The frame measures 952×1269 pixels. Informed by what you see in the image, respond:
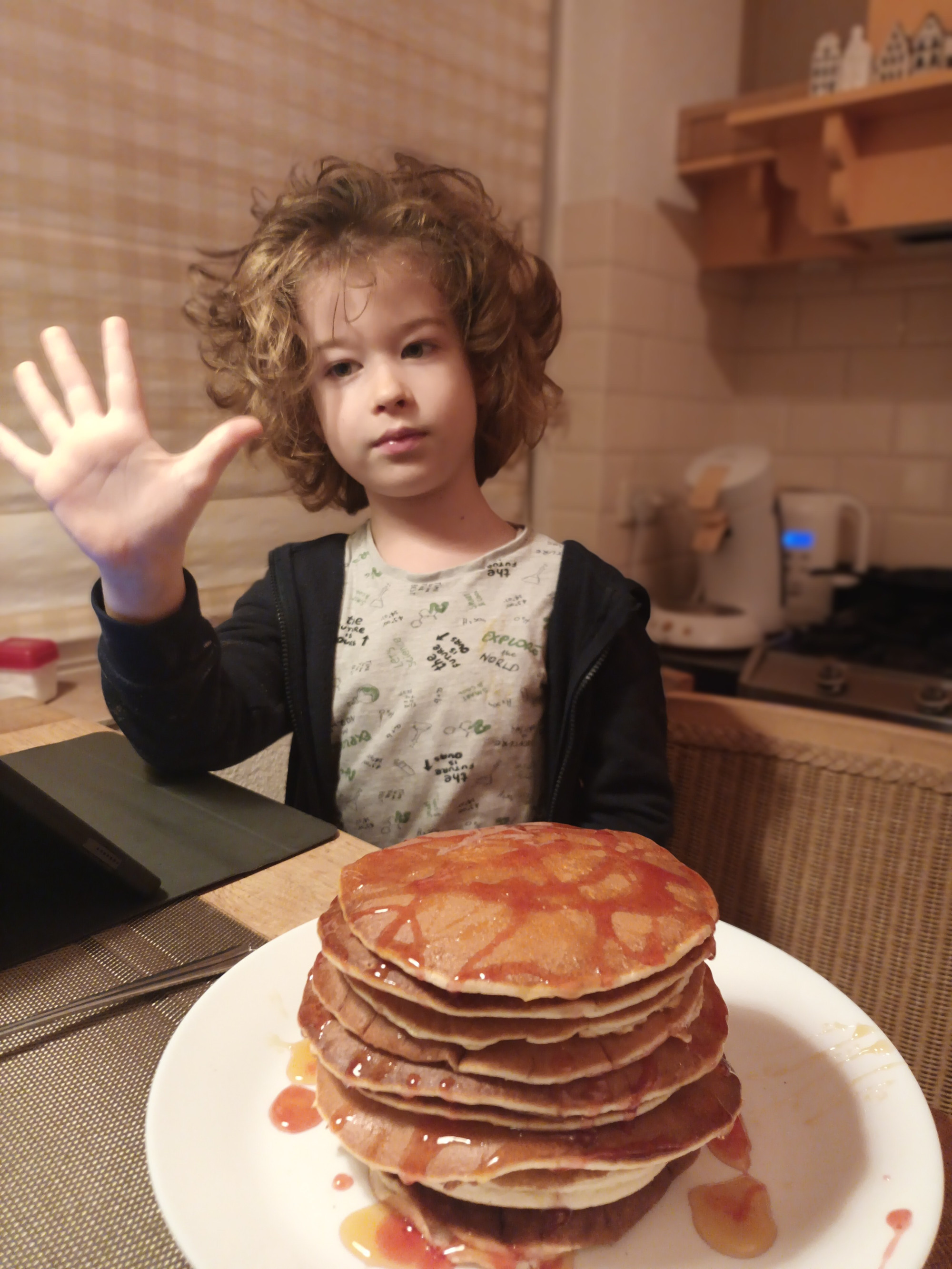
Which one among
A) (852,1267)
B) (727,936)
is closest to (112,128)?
(727,936)

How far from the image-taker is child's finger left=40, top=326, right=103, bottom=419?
557 millimetres

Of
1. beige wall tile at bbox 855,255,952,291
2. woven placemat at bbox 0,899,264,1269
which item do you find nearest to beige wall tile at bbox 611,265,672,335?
beige wall tile at bbox 855,255,952,291

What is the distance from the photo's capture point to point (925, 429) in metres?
1.95

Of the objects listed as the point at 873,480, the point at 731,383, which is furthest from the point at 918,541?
the point at 731,383

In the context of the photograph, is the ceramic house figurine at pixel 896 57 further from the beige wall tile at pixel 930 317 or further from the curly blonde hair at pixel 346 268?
the curly blonde hair at pixel 346 268

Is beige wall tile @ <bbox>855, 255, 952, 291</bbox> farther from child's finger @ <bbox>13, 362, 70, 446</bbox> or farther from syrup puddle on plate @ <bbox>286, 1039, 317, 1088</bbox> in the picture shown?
syrup puddle on plate @ <bbox>286, 1039, 317, 1088</bbox>

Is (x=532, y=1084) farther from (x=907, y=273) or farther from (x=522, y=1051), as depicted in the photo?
(x=907, y=273)

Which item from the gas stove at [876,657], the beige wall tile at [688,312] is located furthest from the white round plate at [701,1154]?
the beige wall tile at [688,312]

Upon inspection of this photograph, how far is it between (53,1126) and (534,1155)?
0.23 metres

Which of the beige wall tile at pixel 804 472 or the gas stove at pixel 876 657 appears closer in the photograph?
the gas stove at pixel 876 657

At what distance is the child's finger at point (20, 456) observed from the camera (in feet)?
1.83

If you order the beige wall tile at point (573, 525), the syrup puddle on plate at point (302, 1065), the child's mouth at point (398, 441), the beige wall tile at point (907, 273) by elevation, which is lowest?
the syrup puddle on plate at point (302, 1065)

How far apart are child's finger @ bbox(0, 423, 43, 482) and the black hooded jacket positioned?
236 mm

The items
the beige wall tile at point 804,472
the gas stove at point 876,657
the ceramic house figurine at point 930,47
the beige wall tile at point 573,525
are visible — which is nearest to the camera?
the gas stove at point 876,657
